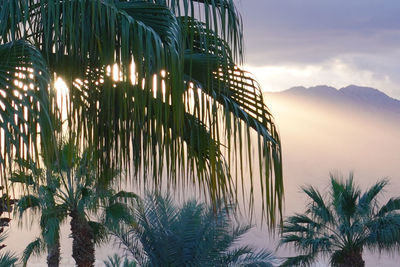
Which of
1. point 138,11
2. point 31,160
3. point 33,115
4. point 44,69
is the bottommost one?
point 31,160

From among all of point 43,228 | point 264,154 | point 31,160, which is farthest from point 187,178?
point 43,228

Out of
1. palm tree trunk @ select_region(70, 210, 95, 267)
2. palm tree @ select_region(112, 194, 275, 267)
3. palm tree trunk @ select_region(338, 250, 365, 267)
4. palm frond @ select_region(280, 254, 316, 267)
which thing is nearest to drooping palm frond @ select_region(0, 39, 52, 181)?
palm tree @ select_region(112, 194, 275, 267)

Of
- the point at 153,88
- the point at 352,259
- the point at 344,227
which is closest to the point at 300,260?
the point at 352,259

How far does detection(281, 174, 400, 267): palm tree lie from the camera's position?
65.2ft

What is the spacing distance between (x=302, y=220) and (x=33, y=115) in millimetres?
17257

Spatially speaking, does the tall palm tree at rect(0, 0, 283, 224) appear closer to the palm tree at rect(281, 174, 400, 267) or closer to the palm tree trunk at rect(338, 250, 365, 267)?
the palm tree at rect(281, 174, 400, 267)

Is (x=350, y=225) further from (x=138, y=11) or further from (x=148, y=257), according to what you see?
(x=138, y=11)

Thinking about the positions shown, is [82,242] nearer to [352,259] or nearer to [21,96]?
[352,259]

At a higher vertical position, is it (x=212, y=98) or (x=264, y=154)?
(x=212, y=98)

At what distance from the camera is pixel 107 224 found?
61.0 ft

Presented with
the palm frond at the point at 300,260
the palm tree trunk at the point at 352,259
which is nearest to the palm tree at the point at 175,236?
the palm frond at the point at 300,260

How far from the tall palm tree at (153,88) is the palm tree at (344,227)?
1520 cm

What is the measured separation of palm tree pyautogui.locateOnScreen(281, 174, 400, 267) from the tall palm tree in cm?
1520

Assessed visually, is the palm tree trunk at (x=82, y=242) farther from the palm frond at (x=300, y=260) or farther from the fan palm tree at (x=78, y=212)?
the palm frond at (x=300, y=260)
